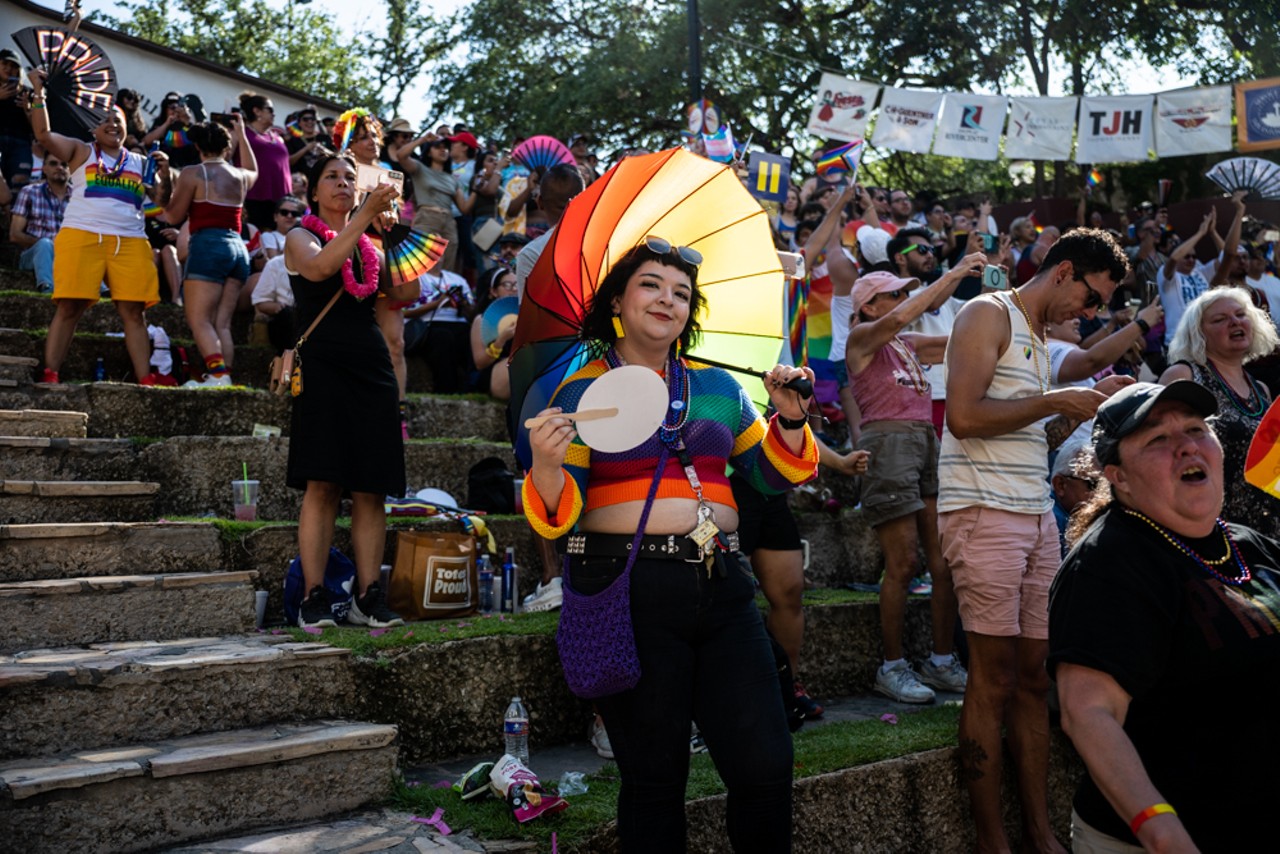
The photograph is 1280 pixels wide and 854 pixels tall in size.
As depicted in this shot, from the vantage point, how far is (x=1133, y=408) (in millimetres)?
2758

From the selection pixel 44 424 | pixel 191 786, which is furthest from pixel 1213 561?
pixel 44 424

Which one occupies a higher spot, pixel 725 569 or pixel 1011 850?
pixel 725 569

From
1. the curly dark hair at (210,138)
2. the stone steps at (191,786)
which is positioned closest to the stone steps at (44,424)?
the curly dark hair at (210,138)

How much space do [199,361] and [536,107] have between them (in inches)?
616

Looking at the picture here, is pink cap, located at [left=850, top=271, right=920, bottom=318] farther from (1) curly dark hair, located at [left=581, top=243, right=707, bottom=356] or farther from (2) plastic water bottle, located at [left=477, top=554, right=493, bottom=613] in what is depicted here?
(1) curly dark hair, located at [left=581, top=243, right=707, bottom=356]

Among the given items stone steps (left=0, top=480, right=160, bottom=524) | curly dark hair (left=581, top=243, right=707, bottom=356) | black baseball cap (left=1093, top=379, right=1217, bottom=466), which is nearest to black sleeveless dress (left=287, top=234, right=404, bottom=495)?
stone steps (left=0, top=480, right=160, bottom=524)

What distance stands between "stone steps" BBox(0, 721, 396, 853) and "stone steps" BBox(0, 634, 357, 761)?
9 centimetres

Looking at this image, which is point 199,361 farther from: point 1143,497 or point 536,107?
point 536,107

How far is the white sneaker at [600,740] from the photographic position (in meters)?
4.35

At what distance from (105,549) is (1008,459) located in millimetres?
3569

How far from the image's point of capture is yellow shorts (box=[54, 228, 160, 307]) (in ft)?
21.2

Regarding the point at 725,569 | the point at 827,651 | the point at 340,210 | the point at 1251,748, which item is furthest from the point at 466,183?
the point at 1251,748

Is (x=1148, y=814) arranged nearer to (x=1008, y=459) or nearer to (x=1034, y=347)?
(x=1008, y=459)

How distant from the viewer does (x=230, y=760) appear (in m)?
3.38
